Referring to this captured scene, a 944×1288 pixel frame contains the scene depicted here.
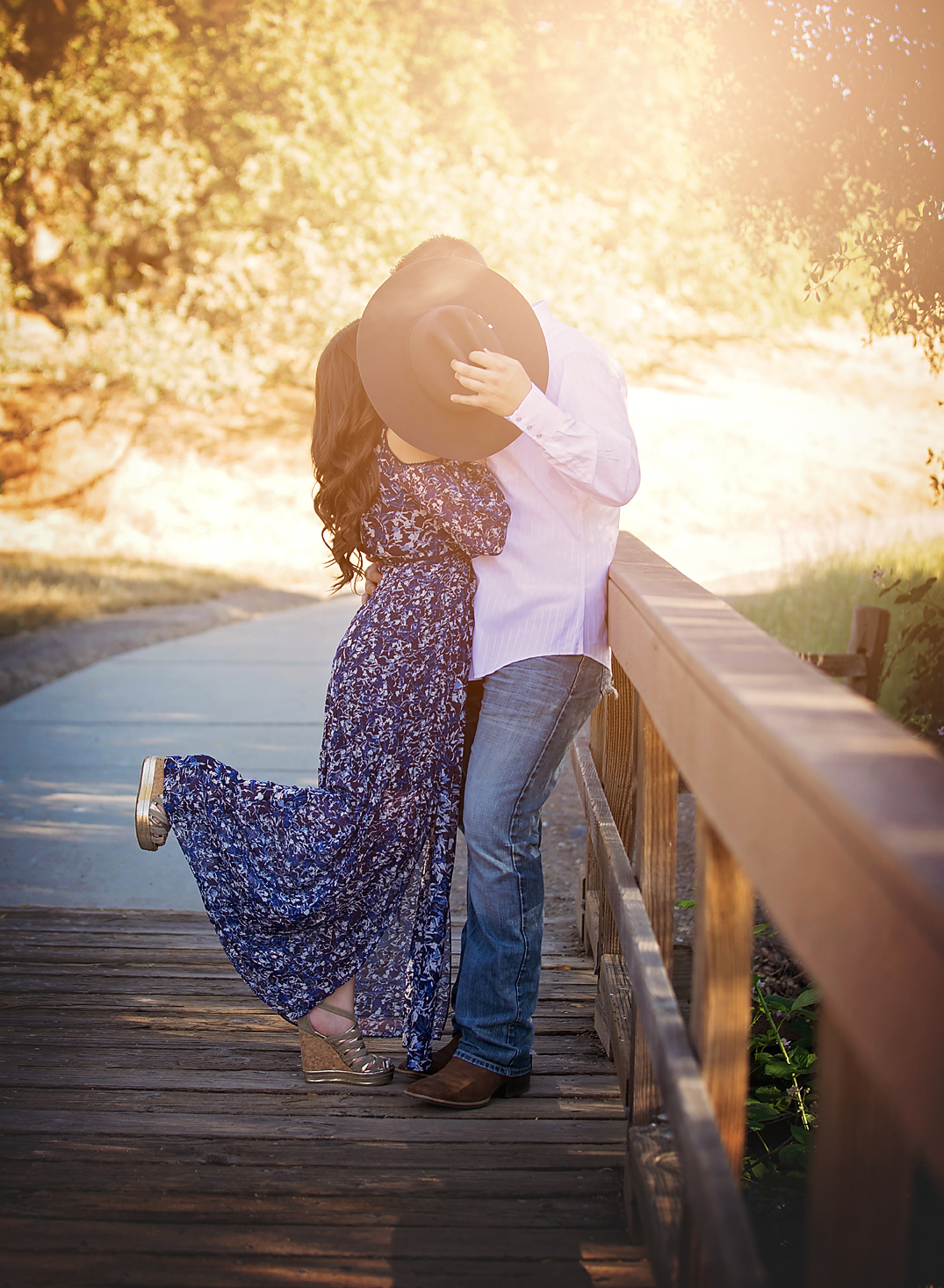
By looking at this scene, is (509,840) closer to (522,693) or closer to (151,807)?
(522,693)

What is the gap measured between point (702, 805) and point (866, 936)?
464mm

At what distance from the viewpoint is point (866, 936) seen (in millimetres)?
810

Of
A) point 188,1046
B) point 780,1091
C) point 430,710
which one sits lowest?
point 780,1091

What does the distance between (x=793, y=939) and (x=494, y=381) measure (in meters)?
1.32

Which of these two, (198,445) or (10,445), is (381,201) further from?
(10,445)

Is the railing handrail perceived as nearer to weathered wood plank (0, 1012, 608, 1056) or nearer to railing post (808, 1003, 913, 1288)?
railing post (808, 1003, 913, 1288)

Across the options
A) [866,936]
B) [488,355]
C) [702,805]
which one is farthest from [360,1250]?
[488,355]

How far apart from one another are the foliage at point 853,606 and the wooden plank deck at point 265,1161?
7.88 ft

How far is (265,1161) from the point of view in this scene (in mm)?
2088

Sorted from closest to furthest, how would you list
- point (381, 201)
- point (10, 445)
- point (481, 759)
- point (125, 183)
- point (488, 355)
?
point (488, 355) → point (481, 759) → point (381, 201) → point (125, 183) → point (10, 445)

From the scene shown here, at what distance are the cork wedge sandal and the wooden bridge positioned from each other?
1.7 inches

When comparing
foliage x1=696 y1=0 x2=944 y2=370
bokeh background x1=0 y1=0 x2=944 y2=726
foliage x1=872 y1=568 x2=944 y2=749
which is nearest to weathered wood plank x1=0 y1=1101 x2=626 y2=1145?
foliage x1=872 y1=568 x2=944 y2=749

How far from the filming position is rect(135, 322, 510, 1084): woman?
2.31m

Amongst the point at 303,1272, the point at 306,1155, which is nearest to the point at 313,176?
the point at 306,1155
